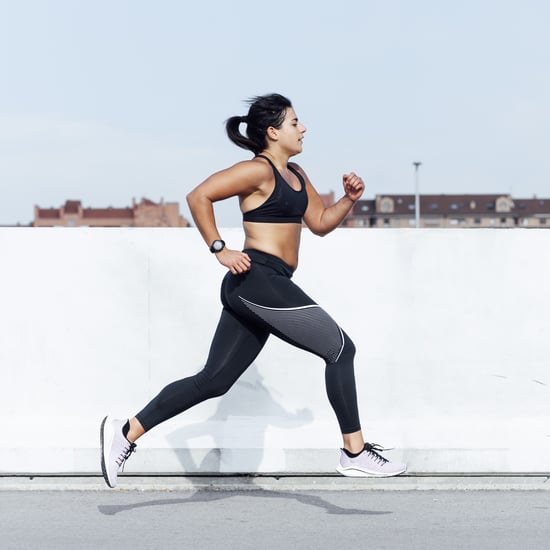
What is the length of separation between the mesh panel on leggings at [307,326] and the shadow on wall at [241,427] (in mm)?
1123

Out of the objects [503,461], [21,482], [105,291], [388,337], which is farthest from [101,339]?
[503,461]

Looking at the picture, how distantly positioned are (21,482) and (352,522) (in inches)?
74.8

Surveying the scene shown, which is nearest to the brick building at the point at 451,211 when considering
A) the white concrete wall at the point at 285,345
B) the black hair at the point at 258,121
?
the white concrete wall at the point at 285,345

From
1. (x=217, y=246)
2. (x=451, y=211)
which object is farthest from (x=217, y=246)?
(x=451, y=211)

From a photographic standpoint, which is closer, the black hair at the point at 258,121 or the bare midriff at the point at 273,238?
the bare midriff at the point at 273,238

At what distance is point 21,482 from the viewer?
5789 millimetres

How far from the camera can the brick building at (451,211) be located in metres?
175

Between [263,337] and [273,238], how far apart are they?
45cm

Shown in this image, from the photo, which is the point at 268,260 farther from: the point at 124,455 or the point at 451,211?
the point at 451,211

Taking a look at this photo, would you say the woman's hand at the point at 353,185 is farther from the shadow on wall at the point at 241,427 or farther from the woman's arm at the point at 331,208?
the shadow on wall at the point at 241,427

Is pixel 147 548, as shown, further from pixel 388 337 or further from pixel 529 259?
pixel 529 259

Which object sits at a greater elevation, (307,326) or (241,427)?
(307,326)

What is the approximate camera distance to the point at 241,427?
5.85 meters

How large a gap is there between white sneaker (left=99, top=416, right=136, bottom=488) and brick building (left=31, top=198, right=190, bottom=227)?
158 meters
